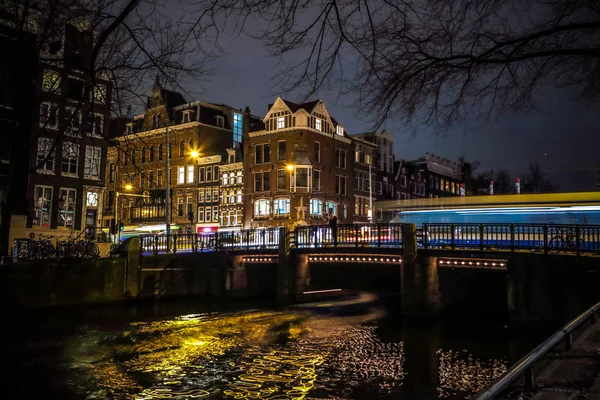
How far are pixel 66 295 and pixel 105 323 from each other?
206 inches

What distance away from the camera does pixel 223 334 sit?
19.2 metres

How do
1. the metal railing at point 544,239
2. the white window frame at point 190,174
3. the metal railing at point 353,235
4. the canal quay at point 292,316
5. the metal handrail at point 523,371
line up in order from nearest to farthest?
1. the metal handrail at point 523,371
2. the canal quay at point 292,316
3. the metal railing at point 544,239
4. the metal railing at point 353,235
5. the white window frame at point 190,174

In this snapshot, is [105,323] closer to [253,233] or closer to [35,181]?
[253,233]

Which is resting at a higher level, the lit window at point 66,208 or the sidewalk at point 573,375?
the lit window at point 66,208

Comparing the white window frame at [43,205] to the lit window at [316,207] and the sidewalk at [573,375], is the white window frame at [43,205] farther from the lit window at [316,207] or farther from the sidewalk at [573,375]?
the sidewalk at [573,375]

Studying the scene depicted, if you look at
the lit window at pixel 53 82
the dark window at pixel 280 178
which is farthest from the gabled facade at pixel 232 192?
the lit window at pixel 53 82

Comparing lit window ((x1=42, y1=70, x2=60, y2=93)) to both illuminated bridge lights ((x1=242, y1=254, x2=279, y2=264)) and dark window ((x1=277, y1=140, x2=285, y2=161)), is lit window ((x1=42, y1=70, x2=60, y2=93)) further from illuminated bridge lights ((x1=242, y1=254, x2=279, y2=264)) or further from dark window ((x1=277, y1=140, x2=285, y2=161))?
dark window ((x1=277, y1=140, x2=285, y2=161))

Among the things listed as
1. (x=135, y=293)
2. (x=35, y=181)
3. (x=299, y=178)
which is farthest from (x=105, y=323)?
(x=299, y=178)

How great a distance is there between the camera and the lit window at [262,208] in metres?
57.7

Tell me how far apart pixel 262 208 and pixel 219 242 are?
24.3m

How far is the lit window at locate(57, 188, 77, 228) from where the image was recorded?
123ft

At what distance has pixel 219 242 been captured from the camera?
34.1 meters

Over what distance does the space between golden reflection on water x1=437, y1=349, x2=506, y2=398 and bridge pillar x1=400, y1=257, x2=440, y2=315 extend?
19.0 feet

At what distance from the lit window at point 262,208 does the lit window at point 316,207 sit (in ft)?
16.4
